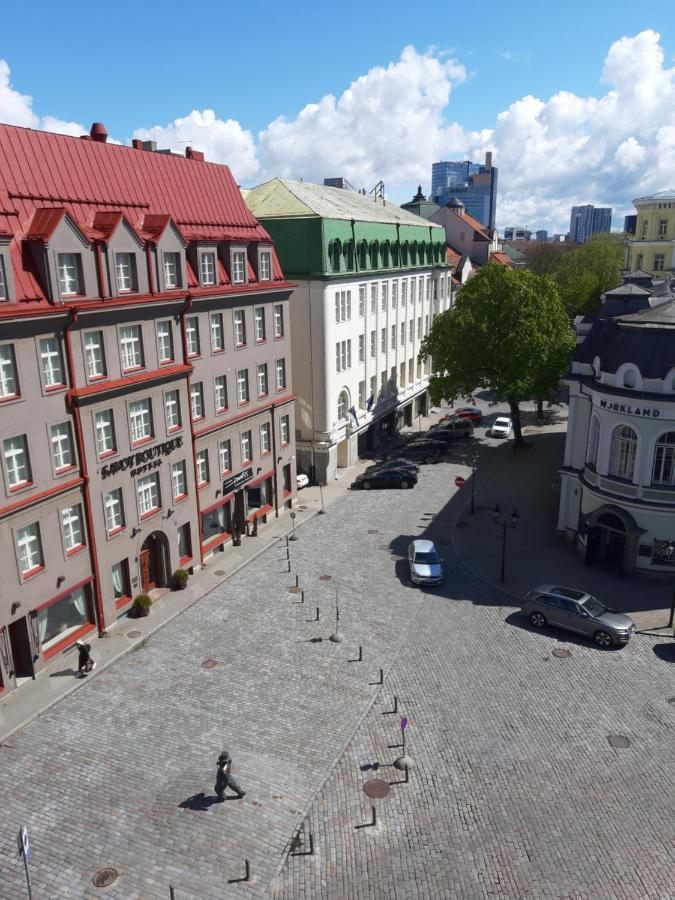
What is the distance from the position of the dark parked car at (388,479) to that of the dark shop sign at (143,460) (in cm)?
1801

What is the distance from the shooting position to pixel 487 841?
58.4 feet

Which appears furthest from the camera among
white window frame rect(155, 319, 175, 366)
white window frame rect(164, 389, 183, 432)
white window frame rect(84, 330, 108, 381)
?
white window frame rect(164, 389, 183, 432)

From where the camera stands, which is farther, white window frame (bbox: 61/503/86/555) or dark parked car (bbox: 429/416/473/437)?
dark parked car (bbox: 429/416/473/437)

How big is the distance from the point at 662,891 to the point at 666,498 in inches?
765

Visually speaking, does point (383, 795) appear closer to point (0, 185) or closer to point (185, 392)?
point (185, 392)

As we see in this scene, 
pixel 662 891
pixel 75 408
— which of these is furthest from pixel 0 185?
pixel 662 891

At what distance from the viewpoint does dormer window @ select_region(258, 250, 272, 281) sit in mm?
38094

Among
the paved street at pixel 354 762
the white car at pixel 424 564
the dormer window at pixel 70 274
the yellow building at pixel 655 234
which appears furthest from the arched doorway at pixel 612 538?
the yellow building at pixel 655 234

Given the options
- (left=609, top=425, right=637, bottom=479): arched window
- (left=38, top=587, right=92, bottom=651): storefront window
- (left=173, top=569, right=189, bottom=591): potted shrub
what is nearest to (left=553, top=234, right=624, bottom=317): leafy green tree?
(left=609, top=425, right=637, bottom=479): arched window

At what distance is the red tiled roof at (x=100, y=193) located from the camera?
2416 cm

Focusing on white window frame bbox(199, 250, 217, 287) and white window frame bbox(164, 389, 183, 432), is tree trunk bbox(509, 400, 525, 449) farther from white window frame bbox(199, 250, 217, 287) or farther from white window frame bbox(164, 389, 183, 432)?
white window frame bbox(164, 389, 183, 432)

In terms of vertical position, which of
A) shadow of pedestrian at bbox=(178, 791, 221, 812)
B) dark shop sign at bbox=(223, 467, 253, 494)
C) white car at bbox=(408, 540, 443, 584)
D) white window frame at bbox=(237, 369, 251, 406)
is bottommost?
shadow of pedestrian at bbox=(178, 791, 221, 812)

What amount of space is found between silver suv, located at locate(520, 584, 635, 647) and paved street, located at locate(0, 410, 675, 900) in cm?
64

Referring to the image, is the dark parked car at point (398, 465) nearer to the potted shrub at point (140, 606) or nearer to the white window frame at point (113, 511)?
the potted shrub at point (140, 606)
